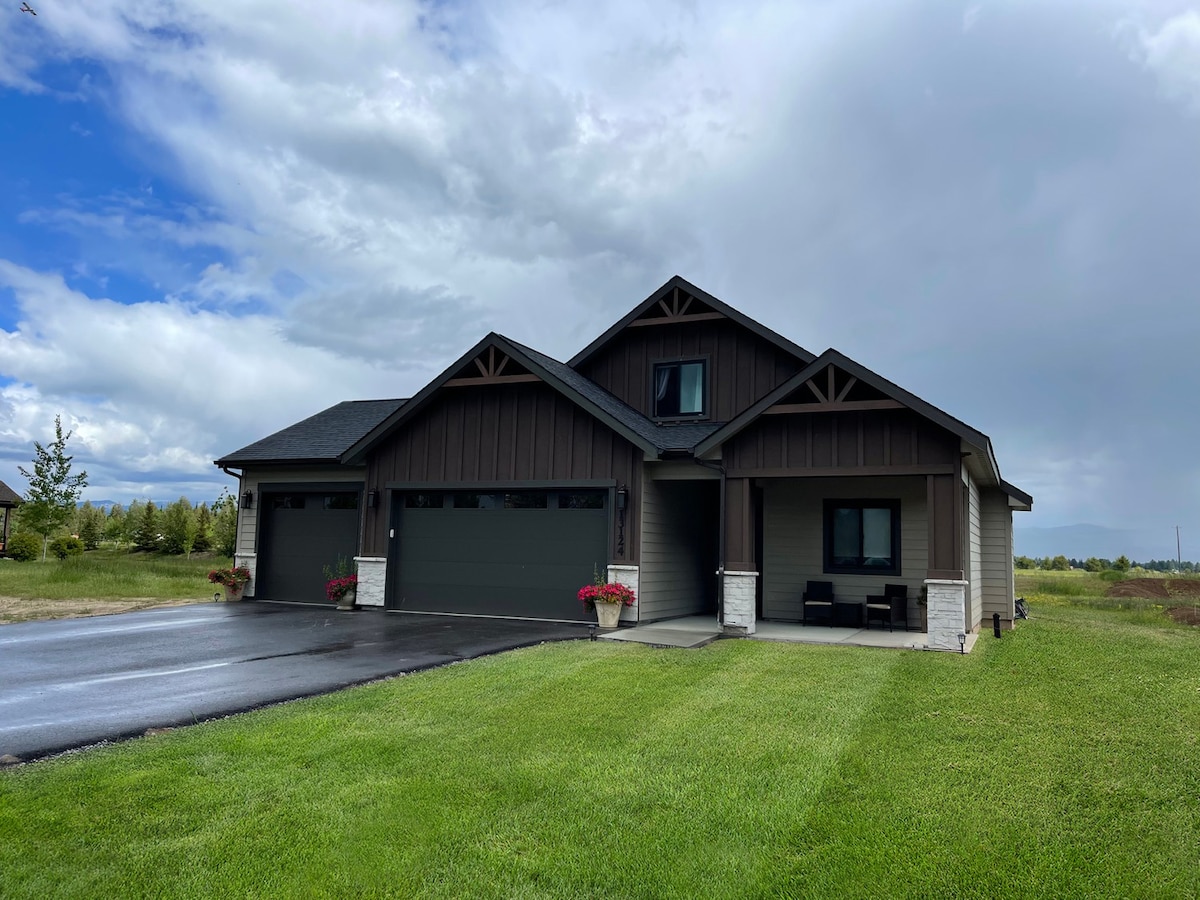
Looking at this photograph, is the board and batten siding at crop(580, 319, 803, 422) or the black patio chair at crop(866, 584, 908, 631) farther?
the board and batten siding at crop(580, 319, 803, 422)

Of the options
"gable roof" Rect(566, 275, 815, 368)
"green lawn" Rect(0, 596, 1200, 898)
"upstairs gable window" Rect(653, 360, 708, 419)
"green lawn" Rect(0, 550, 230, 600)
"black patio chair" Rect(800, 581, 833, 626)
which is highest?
"gable roof" Rect(566, 275, 815, 368)

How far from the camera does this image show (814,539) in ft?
49.2

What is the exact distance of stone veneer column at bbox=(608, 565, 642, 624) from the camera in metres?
14.0

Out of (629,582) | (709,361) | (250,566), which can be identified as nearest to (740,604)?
(629,582)

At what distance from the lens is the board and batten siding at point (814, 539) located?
14266 mm

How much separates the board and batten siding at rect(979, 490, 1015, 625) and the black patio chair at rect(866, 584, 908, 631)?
380 cm

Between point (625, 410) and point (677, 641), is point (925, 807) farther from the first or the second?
point (625, 410)

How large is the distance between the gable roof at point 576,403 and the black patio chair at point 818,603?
3.49 meters

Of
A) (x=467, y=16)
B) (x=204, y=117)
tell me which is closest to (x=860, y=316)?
(x=467, y=16)

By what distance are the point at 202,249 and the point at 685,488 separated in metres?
12.2

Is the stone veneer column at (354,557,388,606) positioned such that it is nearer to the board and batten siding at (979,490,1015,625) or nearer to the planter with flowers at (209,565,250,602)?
the planter with flowers at (209,565,250,602)

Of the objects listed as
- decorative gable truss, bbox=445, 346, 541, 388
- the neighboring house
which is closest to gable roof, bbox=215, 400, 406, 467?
decorative gable truss, bbox=445, 346, 541, 388

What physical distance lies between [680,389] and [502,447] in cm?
400

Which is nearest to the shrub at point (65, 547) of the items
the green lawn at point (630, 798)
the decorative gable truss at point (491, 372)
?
the decorative gable truss at point (491, 372)
